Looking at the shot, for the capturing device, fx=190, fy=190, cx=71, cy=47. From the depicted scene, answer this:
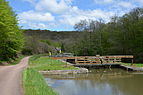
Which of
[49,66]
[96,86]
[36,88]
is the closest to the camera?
[36,88]

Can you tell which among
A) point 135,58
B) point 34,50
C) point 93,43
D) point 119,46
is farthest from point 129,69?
point 34,50

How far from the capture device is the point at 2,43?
24.7 meters

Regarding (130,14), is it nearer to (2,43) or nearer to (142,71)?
(142,71)

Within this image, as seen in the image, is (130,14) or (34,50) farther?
(34,50)

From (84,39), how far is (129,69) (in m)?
21.8

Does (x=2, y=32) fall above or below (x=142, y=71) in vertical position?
above

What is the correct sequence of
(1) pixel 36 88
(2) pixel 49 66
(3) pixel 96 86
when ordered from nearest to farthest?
(1) pixel 36 88 → (3) pixel 96 86 → (2) pixel 49 66

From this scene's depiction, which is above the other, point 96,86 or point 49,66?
point 49,66

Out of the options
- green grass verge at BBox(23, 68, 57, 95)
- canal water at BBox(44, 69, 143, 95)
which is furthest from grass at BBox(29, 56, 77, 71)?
green grass verge at BBox(23, 68, 57, 95)

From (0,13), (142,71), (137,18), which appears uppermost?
(137,18)

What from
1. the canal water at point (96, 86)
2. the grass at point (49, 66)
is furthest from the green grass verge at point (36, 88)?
the grass at point (49, 66)

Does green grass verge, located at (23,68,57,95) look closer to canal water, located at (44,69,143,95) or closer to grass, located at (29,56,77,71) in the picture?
canal water, located at (44,69,143,95)

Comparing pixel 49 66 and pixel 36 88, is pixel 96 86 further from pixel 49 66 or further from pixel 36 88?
pixel 49 66

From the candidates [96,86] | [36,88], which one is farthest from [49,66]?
[36,88]
